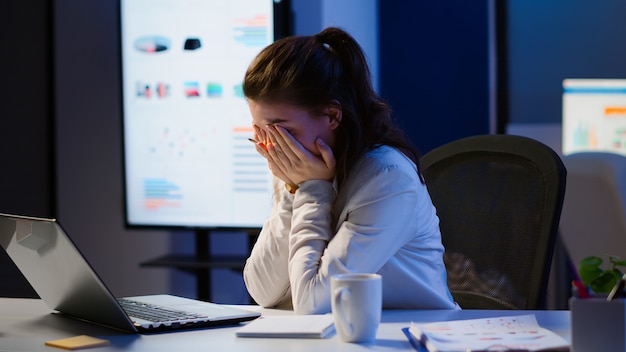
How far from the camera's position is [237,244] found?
311 centimetres

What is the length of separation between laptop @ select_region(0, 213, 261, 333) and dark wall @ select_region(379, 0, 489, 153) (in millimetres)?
2568

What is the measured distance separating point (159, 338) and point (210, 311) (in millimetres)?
172

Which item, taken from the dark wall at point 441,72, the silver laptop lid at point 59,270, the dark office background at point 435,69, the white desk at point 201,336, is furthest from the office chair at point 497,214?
the dark wall at point 441,72

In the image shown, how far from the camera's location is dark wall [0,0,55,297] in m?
3.04

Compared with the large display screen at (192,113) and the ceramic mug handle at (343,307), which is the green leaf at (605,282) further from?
the large display screen at (192,113)

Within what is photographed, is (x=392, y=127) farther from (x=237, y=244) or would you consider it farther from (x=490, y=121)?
(x=490, y=121)

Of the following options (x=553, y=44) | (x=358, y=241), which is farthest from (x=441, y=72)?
(x=358, y=241)

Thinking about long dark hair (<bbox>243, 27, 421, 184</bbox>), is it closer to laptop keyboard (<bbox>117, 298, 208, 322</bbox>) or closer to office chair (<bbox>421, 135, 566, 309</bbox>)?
office chair (<bbox>421, 135, 566, 309</bbox>)

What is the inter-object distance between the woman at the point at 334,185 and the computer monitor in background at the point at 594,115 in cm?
273

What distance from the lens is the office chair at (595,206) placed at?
3432 mm

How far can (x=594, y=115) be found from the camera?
430 cm

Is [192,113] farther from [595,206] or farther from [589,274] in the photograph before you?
[589,274]

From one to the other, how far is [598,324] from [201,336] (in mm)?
556

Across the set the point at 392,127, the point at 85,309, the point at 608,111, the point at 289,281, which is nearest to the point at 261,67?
the point at 392,127
